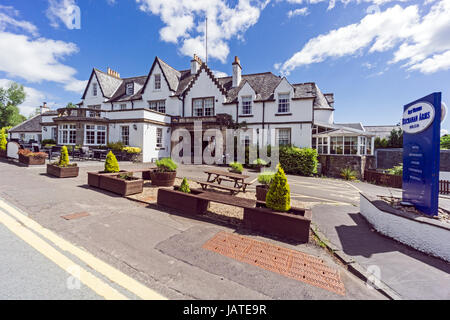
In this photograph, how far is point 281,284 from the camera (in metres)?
2.88

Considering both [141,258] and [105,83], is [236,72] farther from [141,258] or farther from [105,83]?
[141,258]

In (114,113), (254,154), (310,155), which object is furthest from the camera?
(114,113)

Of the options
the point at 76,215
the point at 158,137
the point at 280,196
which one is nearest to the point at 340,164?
the point at 280,196

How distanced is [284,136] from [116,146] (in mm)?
15828

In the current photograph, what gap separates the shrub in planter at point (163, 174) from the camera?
8664 millimetres

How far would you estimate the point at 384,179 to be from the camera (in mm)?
13359

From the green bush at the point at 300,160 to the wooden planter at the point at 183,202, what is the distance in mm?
11737

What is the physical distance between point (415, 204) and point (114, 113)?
22.2 meters

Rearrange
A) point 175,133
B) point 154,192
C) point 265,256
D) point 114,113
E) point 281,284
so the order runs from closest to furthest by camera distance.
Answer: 1. point 281,284
2. point 265,256
3. point 154,192
4. point 114,113
5. point 175,133

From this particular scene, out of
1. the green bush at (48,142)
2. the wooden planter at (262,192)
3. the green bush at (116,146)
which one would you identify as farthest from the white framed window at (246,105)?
the green bush at (48,142)

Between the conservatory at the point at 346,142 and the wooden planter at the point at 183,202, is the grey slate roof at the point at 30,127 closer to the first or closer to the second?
the wooden planter at the point at 183,202

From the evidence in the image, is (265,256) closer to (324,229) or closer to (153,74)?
(324,229)

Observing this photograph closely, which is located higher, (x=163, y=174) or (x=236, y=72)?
(x=236, y=72)

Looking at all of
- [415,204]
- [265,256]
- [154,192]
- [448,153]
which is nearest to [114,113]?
[154,192]
